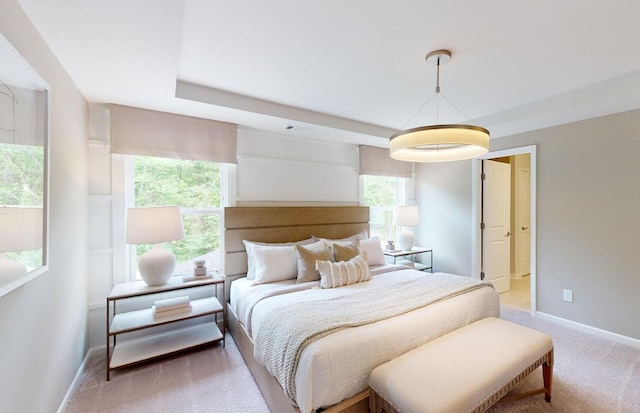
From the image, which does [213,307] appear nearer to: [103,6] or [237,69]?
[237,69]

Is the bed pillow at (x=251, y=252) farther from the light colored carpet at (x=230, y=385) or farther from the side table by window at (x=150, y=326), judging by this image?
the light colored carpet at (x=230, y=385)

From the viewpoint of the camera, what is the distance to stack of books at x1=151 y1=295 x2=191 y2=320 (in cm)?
233

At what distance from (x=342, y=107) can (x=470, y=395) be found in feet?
8.66

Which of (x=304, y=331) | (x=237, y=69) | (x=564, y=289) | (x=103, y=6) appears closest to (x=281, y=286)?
(x=304, y=331)

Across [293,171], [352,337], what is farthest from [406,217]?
[352,337]

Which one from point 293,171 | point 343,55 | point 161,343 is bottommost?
point 161,343

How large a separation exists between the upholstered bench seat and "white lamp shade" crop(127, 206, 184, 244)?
1958 mm

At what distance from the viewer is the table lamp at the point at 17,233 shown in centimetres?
105

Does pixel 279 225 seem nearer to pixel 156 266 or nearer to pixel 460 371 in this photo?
pixel 156 266

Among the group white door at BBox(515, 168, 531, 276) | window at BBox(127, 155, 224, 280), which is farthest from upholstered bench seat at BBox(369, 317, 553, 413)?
white door at BBox(515, 168, 531, 276)

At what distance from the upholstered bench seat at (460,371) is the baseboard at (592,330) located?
160cm

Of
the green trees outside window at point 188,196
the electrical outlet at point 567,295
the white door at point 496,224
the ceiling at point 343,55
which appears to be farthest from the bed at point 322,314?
the white door at point 496,224

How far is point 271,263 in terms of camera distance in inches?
105

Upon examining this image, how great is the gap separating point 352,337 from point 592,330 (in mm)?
3035
